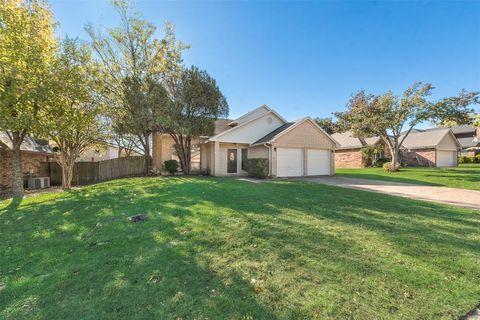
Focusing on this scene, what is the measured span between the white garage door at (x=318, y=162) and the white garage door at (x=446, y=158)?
21306 mm

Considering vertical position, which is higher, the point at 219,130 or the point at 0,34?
the point at 0,34

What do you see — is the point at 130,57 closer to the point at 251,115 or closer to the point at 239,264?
the point at 251,115

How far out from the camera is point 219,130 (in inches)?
792

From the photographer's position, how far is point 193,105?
49.0ft

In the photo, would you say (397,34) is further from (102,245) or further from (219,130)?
(102,245)

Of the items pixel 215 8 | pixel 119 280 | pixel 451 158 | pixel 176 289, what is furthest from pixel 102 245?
pixel 451 158

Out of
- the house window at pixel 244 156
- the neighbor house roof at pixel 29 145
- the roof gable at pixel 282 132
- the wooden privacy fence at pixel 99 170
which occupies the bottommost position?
the wooden privacy fence at pixel 99 170

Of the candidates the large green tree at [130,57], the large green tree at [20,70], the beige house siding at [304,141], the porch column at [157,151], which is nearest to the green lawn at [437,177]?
the beige house siding at [304,141]

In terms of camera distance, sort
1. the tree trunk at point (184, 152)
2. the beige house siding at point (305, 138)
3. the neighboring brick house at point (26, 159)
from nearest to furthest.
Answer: the neighboring brick house at point (26, 159)
the beige house siding at point (305, 138)
the tree trunk at point (184, 152)

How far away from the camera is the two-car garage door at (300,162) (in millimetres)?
16203

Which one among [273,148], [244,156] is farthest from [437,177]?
[244,156]

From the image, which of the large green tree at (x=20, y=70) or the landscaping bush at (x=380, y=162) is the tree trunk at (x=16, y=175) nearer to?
the large green tree at (x=20, y=70)

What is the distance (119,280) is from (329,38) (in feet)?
54.7

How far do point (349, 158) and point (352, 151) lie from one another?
107 cm
